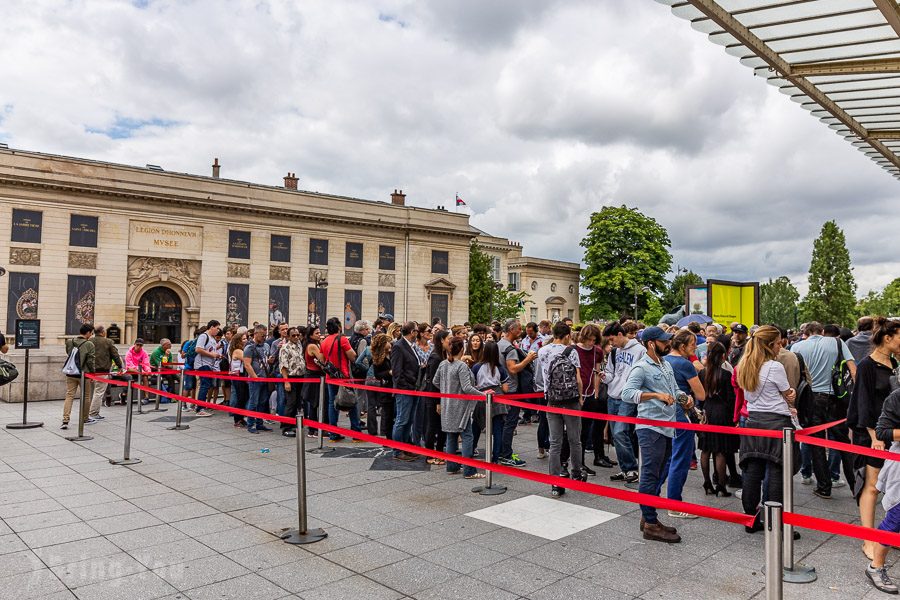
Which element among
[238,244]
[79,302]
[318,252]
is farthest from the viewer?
[318,252]

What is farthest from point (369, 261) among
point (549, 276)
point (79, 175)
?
point (549, 276)

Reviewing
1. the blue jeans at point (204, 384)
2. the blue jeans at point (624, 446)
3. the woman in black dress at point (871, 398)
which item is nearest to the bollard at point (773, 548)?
the woman in black dress at point (871, 398)

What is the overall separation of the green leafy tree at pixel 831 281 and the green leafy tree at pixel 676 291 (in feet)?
50.0

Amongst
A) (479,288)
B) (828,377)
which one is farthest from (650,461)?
(479,288)

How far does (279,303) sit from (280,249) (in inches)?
152

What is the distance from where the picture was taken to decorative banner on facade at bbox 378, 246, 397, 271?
47375 millimetres

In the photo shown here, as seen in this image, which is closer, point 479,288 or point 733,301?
point 733,301

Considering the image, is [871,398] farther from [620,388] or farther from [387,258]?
[387,258]

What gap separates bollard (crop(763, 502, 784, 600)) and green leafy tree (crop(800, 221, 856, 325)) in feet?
296

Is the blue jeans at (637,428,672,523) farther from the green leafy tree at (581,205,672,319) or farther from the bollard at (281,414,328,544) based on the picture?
the green leafy tree at (581,205,672,319)

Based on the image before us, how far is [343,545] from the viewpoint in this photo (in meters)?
5.33

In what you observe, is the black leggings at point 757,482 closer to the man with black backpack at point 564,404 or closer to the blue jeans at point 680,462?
the blue jeans at point 680,462

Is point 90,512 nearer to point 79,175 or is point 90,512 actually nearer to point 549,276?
point 79,175

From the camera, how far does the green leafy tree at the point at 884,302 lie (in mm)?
86312
